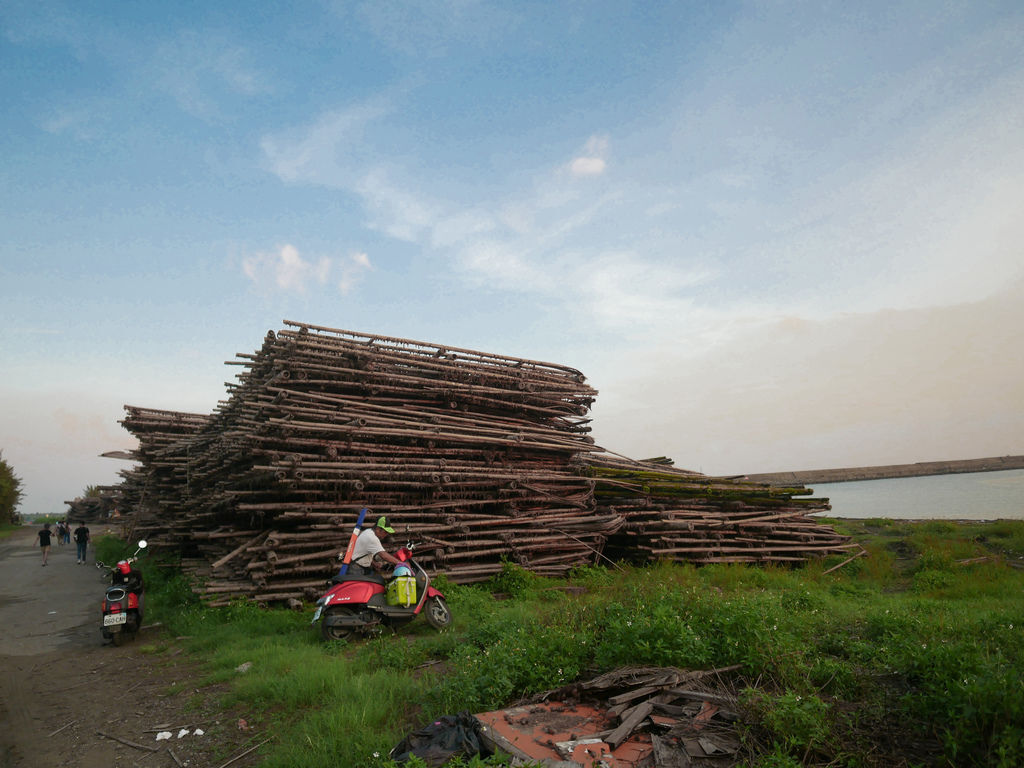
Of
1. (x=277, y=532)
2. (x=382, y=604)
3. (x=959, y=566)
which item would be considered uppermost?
(x=277, y=532)

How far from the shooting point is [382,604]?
7727 millimetres

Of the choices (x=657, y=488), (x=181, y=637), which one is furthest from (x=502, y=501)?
(x=181, y=637)

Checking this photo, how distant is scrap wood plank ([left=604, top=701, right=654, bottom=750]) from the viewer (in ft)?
12.5

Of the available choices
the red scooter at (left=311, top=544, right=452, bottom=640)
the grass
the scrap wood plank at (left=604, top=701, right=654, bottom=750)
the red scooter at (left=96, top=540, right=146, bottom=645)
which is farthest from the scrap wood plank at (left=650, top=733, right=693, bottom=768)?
the red scooter at (left=96, top=540, right=146, bottom=645)

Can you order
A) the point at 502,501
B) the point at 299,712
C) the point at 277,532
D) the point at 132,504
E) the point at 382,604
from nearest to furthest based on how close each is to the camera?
1. the point at 299,712
2. the point at 382,604
3. the point at 277,532
4. the point at 502,501
5. the point at 132,504

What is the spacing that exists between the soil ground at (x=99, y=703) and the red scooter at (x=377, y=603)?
1487mm

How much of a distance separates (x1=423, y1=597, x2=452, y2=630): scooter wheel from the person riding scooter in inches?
34.5

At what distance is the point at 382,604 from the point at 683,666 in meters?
4.23

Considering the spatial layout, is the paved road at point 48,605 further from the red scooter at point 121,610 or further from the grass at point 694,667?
the grass at point 694,667

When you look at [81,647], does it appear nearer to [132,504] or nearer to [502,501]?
[502,501]

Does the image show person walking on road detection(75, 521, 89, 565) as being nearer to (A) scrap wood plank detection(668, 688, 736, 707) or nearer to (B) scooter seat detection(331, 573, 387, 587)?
(B) scooter seat detection(331, 573, 387, 587)

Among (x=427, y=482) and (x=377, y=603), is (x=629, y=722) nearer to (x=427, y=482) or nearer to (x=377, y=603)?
(x=377, y=603)

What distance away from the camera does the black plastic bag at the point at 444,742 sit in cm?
370

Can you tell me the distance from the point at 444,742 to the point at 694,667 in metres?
2.10
